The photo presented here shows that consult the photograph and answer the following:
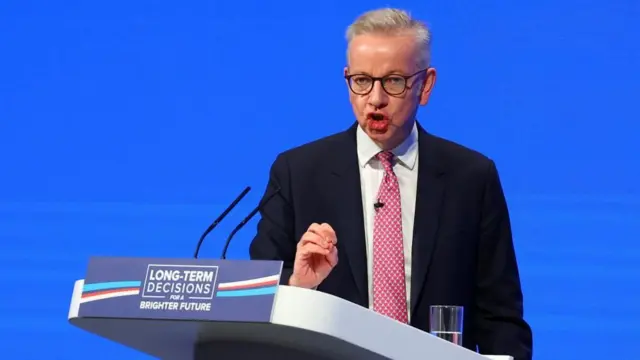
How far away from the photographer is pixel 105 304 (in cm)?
179

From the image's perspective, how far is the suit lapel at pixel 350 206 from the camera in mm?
2770

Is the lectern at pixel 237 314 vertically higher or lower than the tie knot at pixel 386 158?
lower

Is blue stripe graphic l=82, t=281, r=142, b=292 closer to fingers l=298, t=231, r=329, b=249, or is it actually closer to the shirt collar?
fingers l=298, t=231, r=329, b=249

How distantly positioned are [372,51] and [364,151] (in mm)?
285

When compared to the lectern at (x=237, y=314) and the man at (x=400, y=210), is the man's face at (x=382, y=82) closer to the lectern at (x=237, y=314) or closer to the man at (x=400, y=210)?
the man at (x=400, y=210)

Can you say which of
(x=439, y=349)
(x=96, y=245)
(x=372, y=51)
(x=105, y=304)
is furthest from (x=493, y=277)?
(x=96, y=245)

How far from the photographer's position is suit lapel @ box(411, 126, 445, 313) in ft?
9.07

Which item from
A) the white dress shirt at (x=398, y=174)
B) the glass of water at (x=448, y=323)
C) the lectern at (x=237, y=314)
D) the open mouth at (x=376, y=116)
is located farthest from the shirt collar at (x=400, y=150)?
the lectern at (x=237, y=314)

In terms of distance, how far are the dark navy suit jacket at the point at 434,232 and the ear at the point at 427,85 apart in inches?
4.0

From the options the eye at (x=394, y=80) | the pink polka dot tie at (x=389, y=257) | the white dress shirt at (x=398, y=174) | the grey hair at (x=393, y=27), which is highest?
the grey hair at (x=393, y=27)

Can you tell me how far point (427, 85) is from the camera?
116 inches

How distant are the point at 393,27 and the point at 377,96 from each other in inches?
7.9

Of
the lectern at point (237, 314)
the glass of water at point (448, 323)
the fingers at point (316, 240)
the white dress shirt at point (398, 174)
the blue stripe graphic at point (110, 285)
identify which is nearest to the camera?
the lectern at point (237, 314)

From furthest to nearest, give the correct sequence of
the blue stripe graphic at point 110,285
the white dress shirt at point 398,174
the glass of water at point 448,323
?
the white dress shirt at point 398,174
the glass of water at point 448,323
the blue stripe graphic at point 110,285
